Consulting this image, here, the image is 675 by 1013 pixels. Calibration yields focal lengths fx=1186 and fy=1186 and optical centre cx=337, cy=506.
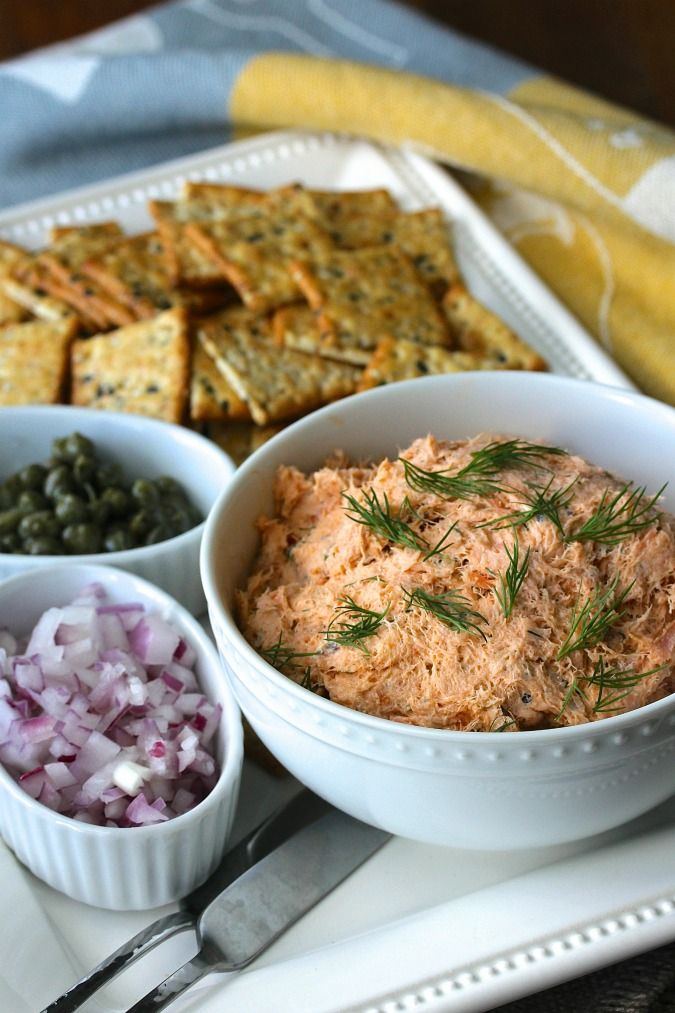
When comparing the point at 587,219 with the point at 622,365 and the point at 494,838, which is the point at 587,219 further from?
the point at 494,838

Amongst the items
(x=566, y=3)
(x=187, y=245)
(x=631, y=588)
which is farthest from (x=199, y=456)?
(x=566, y=3)

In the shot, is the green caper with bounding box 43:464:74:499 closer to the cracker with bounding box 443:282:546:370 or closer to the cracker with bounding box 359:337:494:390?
the cracker with bounding box 359:337:494:390

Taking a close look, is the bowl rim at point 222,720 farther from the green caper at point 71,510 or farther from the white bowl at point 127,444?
the white bowl at point 127,444

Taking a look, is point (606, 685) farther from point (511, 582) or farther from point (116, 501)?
point (116, 501)

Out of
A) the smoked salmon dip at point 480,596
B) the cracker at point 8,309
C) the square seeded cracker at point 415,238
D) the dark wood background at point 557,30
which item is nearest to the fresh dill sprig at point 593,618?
the smoked salmon dip at point 480,596

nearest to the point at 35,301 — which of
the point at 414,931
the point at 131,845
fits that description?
the point at 131,845

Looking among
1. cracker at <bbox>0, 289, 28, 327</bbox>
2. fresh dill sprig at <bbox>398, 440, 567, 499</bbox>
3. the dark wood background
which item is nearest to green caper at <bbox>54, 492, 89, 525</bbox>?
fresh dill sprig at <bbox>398, 440, 567, 499</bbox>
